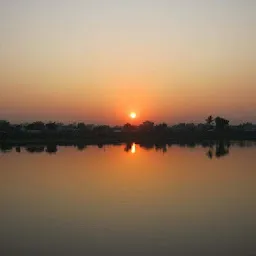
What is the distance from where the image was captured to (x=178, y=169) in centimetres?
2528

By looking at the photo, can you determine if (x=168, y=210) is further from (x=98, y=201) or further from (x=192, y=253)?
(x=192, y=253)

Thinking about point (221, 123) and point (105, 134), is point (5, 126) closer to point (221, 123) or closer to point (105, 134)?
point (105, 134)

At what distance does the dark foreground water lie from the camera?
9.67 m

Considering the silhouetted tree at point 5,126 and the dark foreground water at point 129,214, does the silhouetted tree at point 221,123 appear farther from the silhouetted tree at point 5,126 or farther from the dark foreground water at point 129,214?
the dark foreground water at point 129,214

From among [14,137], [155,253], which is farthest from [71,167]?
[14,137]

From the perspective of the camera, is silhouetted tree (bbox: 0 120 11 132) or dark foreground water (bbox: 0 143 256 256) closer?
dark foreground water (bbox: 0 143 256 256)

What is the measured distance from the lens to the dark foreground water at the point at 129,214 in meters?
9.67

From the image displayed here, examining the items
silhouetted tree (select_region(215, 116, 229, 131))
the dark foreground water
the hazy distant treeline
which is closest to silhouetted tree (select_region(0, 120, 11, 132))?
the hazy distant treeline

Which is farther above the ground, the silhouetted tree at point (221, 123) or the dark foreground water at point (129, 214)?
the silhouetted tree at point (221, 123)

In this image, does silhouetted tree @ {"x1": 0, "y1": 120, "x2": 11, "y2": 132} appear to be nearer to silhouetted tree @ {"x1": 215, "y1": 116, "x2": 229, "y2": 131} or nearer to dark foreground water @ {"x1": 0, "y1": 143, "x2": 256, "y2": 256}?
silhouetted tree @ {"x1": 215, "y1": 116, "x2": 229, "y2": 131}

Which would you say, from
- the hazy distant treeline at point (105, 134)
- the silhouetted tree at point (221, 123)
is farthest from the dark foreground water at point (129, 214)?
the silhouetted tree at point (221, 123)

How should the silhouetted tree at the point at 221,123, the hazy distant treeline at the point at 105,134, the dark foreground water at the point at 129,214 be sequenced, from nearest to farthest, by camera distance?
the dark foreground water at the point at 129,214
the hazy distant treeline at the point at 105,134
the silhouetted tree at the point at 221,123

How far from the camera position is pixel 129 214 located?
41.5 feet

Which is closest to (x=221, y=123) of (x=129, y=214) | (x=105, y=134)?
(x=105, y=134)
